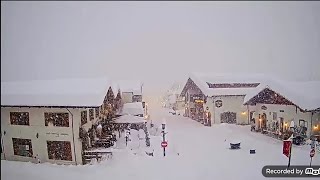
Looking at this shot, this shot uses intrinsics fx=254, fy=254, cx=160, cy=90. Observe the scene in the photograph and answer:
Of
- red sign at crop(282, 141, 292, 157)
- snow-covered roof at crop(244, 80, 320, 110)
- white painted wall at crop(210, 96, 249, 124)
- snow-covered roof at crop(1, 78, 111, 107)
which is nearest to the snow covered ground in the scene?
red sign at crop(282, 141, 292, 157)

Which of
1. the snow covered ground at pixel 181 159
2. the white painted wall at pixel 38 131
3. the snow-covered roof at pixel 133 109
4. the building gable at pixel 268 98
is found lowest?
the snow covered ground at pixel 181 159

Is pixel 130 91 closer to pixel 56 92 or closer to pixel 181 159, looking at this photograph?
pixel 56 92

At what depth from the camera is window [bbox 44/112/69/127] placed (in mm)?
3393

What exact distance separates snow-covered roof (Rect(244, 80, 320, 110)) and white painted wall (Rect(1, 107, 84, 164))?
7.65ft

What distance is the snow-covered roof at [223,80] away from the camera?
10.9ft

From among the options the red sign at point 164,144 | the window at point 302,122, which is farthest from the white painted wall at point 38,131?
the window at point 302,122

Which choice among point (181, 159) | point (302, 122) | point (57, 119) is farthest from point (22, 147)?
point (302, 122)

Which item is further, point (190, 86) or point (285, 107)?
point (285, 107)

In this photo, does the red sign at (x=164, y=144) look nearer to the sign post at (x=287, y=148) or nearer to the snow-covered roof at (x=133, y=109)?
the snow-covered roof at (x=133, y=109)

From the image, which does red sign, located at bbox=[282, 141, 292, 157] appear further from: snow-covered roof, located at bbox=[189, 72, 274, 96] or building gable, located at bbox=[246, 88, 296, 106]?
snow-covered roof, located at bbox=[189, 72, 274, 96]

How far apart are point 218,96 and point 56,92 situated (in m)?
2.19

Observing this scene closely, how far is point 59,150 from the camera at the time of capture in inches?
135

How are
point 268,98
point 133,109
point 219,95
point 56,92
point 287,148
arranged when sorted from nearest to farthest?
point 287,148
point 56,92
point 133,109
point 219,95
point 268,98

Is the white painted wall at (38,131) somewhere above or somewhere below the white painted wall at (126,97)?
below
